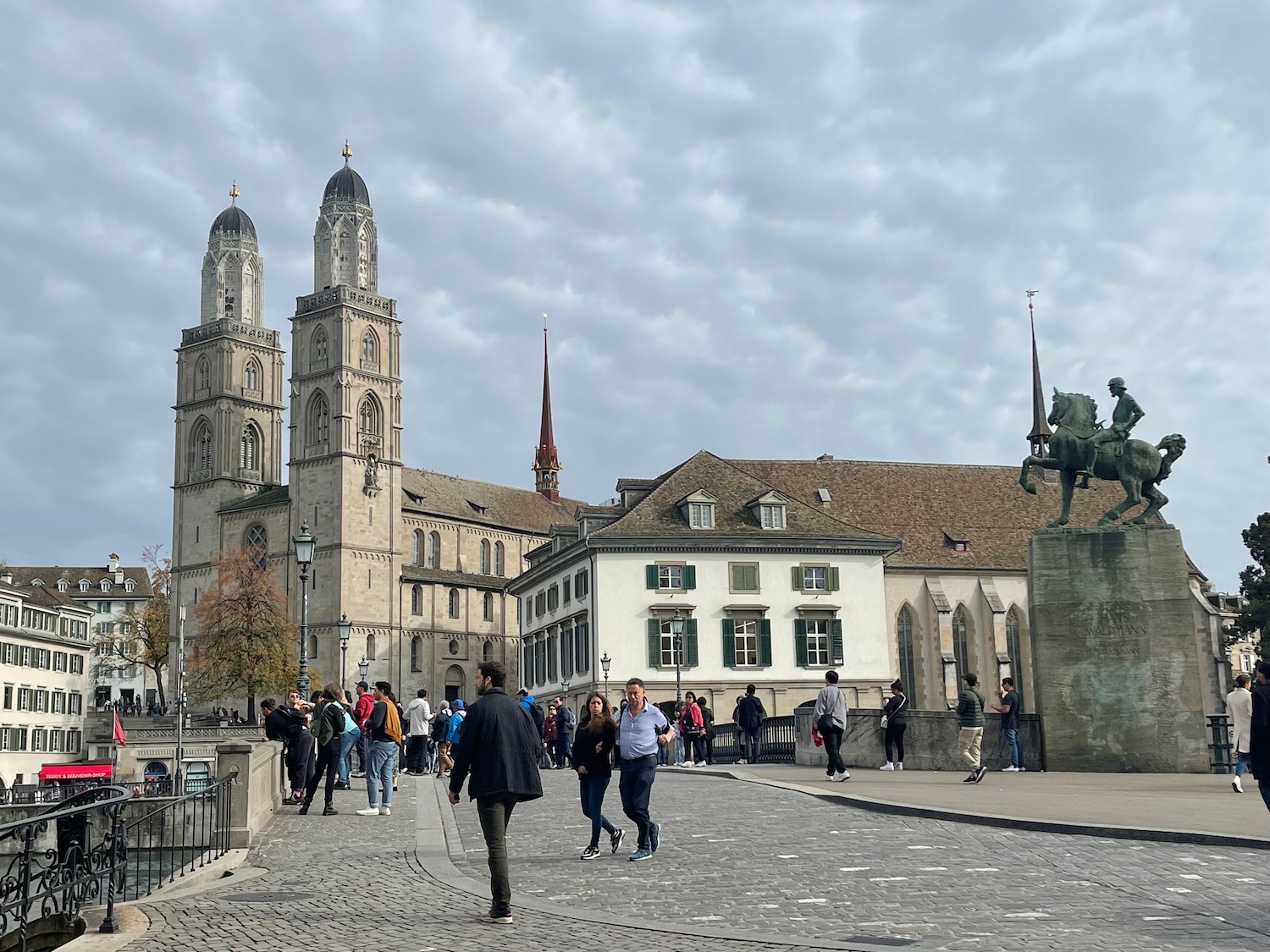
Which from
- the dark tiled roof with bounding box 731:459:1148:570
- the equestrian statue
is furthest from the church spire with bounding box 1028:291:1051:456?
the equestrian statue

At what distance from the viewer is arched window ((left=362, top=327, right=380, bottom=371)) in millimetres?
106188

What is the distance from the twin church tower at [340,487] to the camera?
10000cm

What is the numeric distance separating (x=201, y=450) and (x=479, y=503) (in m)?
20.8

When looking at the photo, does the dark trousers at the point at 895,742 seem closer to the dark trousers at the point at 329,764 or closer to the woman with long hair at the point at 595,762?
the dark trousers at the point at 329,764

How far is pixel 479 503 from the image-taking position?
376 feet

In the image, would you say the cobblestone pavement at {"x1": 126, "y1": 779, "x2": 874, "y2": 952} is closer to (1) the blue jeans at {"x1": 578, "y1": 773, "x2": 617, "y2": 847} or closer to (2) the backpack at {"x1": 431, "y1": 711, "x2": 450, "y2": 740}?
(1) the blue jeans at {"x1": 578, "y1": 773, "x2": 617, "y2": 847}

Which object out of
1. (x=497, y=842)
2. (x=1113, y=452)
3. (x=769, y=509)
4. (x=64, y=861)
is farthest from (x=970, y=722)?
(x=769, y=509)

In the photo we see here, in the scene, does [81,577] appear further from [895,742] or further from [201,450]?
[895,742]

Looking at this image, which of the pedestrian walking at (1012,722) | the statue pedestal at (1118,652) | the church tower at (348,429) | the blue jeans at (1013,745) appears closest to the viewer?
the statue pedestal at (1118,652)

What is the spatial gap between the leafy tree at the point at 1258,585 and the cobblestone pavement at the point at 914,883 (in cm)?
4753

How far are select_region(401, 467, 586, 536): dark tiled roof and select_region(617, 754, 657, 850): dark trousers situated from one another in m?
92.0

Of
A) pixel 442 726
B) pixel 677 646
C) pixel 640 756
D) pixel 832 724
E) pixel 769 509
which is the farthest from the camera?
pixel 769 509

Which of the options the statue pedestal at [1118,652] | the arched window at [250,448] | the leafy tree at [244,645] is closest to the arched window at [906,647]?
the leafy tree at [244,645]

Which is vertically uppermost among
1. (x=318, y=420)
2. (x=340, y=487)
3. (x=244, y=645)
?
(x=318, y=420)
